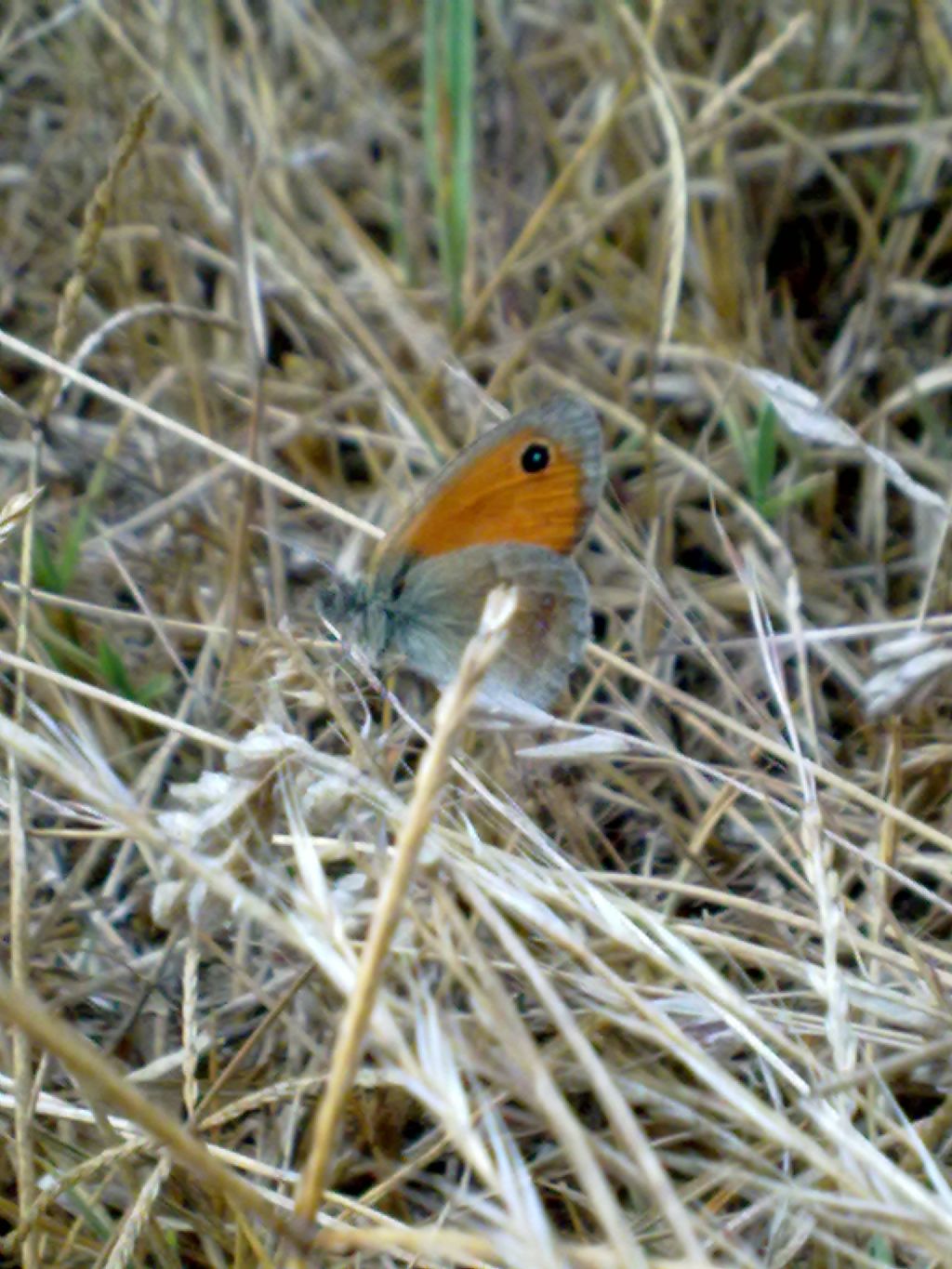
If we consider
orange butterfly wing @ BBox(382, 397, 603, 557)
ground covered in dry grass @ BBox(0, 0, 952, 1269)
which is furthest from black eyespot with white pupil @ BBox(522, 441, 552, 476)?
ground covered in dry grass @ BBox(0, 0, 952, 1269)


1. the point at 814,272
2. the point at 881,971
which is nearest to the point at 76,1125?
the point at 881,971

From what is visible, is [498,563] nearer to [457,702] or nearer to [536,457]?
[536,457]

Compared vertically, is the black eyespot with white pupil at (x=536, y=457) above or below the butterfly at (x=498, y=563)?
above

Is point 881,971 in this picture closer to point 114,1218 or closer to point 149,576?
point 114,1218

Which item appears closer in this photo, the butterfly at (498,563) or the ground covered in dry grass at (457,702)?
the ground covered in dry grass at (457,702)

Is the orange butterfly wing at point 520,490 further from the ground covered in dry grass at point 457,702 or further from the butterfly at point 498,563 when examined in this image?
the ground covered in dry grass at point 457,702

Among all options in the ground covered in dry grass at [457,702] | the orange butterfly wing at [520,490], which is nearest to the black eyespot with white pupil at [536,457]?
the orange butterfly wing at [520,490]

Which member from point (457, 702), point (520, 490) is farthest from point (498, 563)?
point (457, 702)

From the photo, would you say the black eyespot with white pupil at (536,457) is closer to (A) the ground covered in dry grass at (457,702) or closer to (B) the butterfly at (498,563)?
(B) the butterfly at (498,563)
